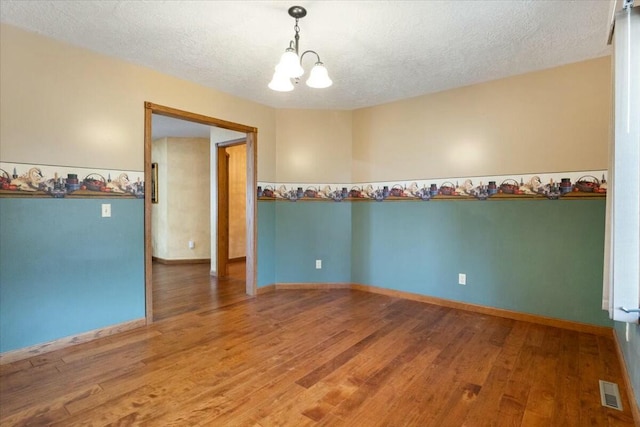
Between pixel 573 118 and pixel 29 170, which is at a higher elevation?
pixel 573 118

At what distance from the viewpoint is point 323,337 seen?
2.70m

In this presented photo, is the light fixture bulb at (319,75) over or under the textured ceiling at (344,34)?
under

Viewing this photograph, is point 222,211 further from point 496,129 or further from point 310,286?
point 496,129

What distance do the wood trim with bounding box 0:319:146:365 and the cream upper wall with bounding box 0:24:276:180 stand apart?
1.39 meters

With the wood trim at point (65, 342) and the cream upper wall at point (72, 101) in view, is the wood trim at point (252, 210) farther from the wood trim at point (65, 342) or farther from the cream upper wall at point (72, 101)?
the wood trim at point (65, 342)

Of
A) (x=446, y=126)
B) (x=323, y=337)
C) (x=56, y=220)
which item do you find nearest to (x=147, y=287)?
(x=56, y=220)

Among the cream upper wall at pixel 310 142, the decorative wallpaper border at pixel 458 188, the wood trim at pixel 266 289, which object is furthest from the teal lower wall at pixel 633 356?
the wood trim at pixel 266 289

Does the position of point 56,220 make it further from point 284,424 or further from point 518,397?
point 518,397

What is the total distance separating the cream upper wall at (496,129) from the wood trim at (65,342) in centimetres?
305

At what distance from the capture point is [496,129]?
3223 mm

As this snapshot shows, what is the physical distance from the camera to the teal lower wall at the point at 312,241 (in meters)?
4.21

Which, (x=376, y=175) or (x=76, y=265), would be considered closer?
(x=76, y=265)

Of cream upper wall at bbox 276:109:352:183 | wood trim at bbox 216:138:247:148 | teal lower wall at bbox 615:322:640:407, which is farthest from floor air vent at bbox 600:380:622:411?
wood trim at bbox 216:138:247:148

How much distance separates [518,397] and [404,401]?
69 centimetres
